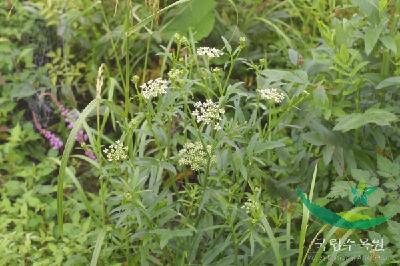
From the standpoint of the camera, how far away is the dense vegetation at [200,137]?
197cm

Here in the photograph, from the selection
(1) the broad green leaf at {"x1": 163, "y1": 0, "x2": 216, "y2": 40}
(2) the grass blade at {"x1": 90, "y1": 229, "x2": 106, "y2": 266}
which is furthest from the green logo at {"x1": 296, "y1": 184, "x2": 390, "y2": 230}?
(1) the broad green leaf at {"x1": 163, "y1": 0, "x2": 216, "y2": 40}

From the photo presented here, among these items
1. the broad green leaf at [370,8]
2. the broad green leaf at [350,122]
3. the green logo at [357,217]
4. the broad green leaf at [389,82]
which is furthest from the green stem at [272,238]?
the broad green leaf at [370,8]

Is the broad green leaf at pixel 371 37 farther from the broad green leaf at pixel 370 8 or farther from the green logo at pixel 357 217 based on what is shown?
the green logo at pixel 357 217

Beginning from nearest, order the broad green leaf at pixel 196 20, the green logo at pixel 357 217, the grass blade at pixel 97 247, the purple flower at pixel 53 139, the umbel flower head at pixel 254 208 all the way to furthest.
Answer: the umbel flower head at pixel 254 208, the grass blade at pixel 97 247, the green logo at pixel 357 217, the purple flower at pixel 53 139, the broad green leaf at pixel 196 20

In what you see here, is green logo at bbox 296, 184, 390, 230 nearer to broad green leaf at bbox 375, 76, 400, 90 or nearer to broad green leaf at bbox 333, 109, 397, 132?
broad green leaf at bbox 333, 109, 397, 132

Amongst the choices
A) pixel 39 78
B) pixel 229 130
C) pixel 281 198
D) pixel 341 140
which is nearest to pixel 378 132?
pixel 341 140

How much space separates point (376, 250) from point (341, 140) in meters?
0.49

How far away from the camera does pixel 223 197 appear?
202 cm

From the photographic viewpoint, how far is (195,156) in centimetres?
192

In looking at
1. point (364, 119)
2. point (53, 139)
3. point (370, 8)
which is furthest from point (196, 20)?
point (364, 119)

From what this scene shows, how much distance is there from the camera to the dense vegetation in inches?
77.6

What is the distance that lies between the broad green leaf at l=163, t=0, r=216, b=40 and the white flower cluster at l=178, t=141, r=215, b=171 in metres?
1.22

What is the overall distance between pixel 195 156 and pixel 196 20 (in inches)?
53.6

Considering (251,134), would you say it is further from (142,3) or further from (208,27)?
(142,3)
